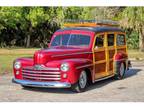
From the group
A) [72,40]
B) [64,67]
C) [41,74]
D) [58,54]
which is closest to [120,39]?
[72,40]

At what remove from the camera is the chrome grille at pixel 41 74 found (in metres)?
12.5

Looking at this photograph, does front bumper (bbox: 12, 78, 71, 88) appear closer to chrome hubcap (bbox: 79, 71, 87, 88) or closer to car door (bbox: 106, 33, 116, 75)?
chrome hubcap (bbox: 79, 71, 87, 88)

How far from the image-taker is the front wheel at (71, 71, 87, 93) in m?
12.8

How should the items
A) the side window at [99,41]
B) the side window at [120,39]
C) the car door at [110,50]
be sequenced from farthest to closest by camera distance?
the side window at [120,39], the car door at [110,50], the side window at [99,41]

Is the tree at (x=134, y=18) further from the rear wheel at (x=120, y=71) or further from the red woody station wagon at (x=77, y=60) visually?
the rear wheel at (x=120, y=71)

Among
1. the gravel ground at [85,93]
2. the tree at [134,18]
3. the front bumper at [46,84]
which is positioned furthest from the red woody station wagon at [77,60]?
the tree at [134,18]

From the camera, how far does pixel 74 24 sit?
50.9 feet

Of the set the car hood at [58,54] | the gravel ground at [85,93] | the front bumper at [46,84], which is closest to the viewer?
the gravel ground at [85,93]

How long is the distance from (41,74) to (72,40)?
83.4 inches

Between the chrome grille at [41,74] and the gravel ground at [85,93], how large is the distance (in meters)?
0.44

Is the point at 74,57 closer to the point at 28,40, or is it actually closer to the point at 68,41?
the point at 68,41

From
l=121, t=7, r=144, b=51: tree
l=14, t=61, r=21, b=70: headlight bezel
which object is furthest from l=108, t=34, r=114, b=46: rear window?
l=121, t=7, r=144, b=51: tree

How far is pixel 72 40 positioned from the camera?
14.3 metres
